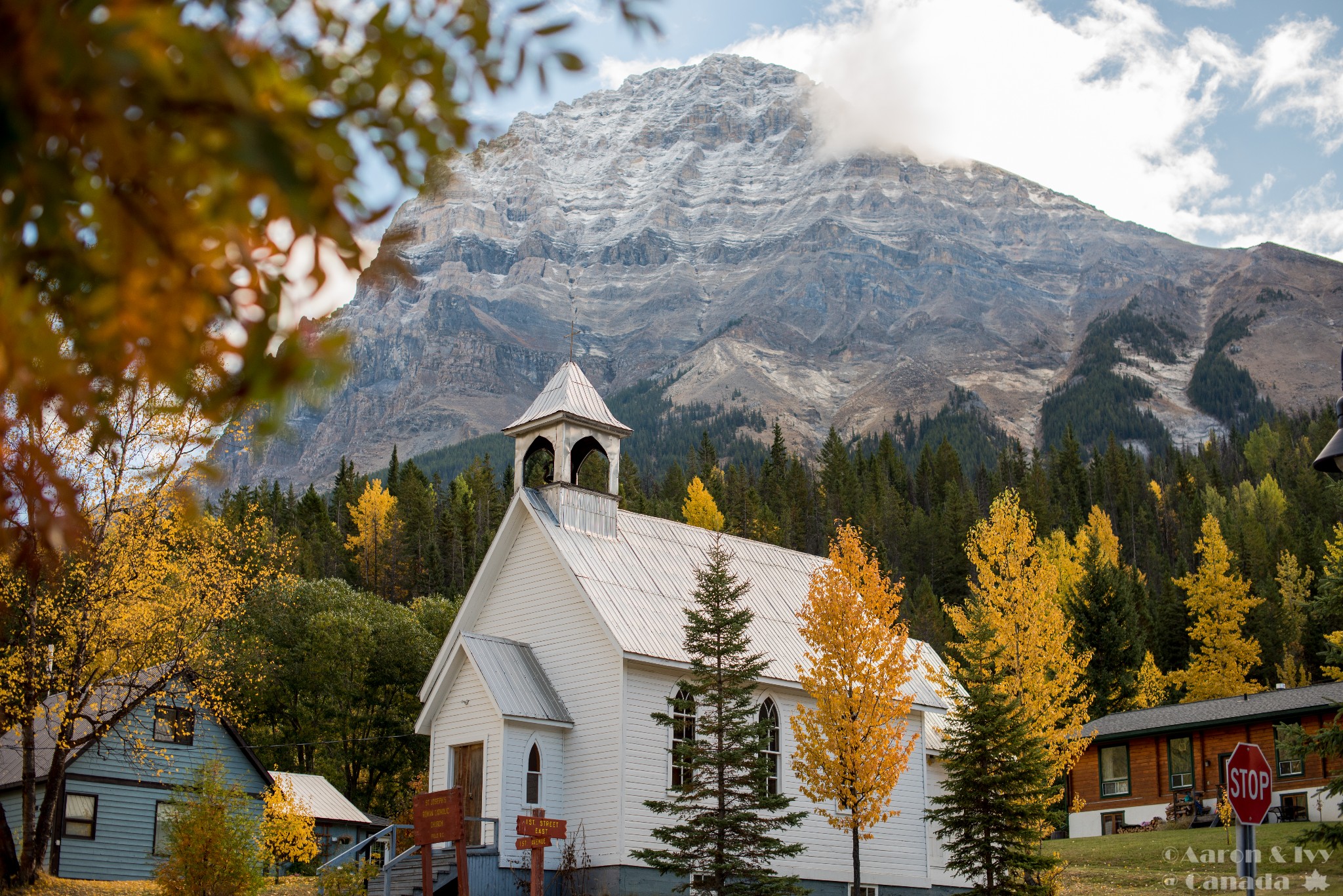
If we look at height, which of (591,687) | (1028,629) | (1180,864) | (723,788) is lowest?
A: (1180,864)

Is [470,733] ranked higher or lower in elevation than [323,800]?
higher

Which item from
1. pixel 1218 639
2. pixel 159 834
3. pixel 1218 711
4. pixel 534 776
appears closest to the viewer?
pixel 534 776

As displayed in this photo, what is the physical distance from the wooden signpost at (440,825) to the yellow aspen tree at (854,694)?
25.0 ft

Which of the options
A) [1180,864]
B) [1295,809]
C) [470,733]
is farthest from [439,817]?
[1295,809]

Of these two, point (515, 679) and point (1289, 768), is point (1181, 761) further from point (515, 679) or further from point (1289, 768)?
point (515, 679)

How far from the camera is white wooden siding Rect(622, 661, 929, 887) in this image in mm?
25516

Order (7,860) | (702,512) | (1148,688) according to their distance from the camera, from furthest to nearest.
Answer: (702,512) → (1148,688) → (7,860)

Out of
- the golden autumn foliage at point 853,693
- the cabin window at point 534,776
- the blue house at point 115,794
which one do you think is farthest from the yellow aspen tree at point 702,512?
the golden autumn foliage at point 853,693

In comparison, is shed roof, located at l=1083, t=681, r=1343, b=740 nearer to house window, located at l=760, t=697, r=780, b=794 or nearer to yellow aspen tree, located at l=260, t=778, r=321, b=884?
house window, located at l=760, t=697, r=780, b=794

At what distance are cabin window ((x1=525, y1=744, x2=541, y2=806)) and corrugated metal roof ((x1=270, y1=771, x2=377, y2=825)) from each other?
→ 21.5m

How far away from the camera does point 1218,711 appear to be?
146 ft

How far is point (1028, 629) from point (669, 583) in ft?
36.2

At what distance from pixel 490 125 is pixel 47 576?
22836mm

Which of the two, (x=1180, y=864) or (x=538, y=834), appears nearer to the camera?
(x=538, y=834)
